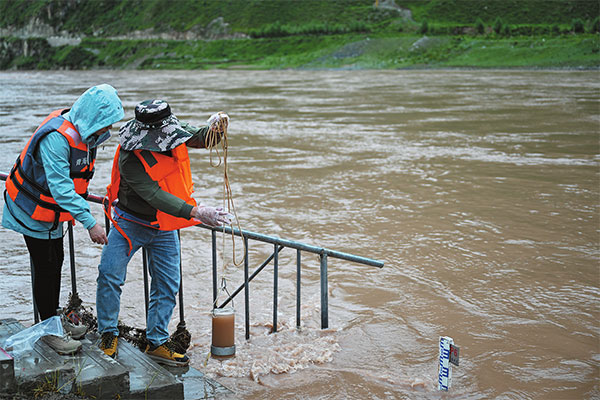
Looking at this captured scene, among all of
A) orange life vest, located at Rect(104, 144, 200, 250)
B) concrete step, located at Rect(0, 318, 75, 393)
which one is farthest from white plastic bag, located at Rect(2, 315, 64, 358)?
orange life vest, located at Rect(104, 144, 200, 250)

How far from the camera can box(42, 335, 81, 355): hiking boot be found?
13.6 feet

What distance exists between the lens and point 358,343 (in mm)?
6223

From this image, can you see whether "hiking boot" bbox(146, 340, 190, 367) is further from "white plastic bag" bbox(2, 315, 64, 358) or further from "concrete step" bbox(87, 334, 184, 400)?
"white plastic bag" bbox(2, 315, 64, 358)

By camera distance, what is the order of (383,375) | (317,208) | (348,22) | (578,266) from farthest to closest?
(348,22) < (317,208) < (578,266) < (383,375)

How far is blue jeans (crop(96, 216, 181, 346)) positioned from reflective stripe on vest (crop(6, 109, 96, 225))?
0.38 metres

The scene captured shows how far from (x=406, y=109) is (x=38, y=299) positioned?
24.4 meters

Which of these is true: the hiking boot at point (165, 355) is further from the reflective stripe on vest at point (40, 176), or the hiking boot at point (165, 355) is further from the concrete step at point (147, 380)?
the reflective stripe on vest at point (40, 176)

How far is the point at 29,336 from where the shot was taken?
4.17 meters

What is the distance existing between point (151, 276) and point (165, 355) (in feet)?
2.14

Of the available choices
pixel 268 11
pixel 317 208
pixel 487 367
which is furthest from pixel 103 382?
pixel 268 11

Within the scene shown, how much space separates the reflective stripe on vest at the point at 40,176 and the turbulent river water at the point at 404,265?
1.20 m

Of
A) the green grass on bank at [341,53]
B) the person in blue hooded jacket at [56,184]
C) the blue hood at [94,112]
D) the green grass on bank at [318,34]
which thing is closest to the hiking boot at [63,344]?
the person in blue hooded jacket at [56,184]

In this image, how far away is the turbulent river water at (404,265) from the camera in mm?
5582

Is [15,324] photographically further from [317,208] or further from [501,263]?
[317,208]
